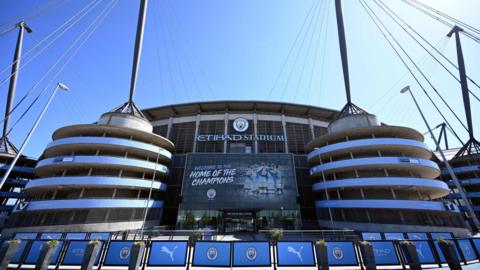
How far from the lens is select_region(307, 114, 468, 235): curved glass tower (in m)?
26.8

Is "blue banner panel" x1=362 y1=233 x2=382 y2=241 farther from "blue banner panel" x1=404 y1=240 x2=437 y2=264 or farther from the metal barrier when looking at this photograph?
"blue banner panel" x1=404 y1=240 x2=437 y2=264

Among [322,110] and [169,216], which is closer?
[169,216]

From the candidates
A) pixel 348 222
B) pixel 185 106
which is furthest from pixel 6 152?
pixel 348 222

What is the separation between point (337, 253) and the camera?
34.4 feet

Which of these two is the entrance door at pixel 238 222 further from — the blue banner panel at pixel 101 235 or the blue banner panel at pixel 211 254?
the blue banner panel at pixel 211 254

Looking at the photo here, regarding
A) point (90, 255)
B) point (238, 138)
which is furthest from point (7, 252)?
point (238, 138)

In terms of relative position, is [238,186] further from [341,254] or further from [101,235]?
[341,254]

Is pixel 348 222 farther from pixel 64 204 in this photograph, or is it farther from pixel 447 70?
pixel 64 204

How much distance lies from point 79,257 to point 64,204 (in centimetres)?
2329

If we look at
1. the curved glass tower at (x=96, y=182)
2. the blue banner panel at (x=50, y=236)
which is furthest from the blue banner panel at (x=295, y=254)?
the curved glass tower at (x=96, y=182)

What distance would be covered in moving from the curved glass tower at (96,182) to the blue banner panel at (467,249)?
32.0 m

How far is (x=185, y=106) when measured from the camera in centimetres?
4828

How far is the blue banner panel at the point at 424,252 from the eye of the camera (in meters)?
10.5

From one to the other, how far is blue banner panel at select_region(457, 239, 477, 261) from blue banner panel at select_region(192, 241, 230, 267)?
14.3m
